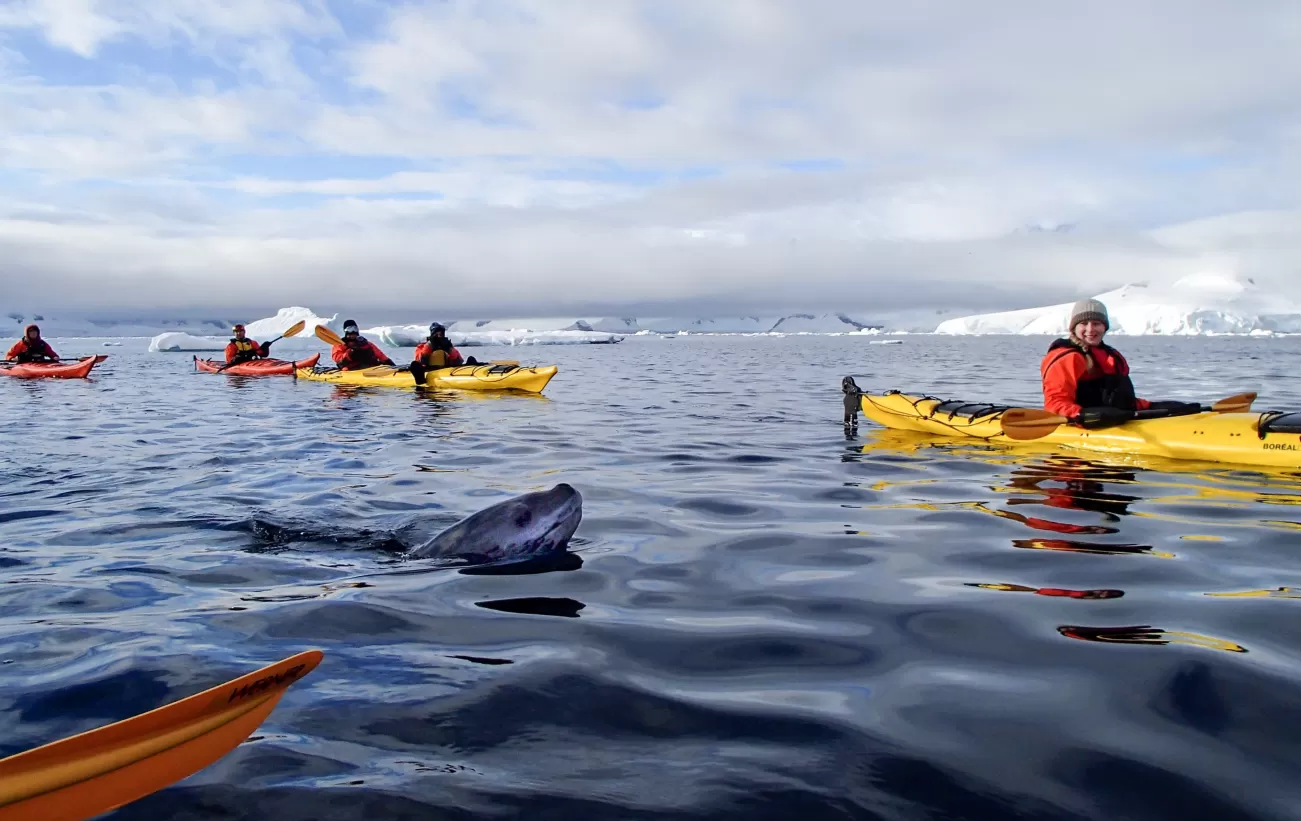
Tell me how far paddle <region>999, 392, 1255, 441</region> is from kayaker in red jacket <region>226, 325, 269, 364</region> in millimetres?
23061

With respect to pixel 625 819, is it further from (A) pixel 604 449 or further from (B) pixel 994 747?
(A) pixel 604 449

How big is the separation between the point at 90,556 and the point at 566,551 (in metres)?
2.88

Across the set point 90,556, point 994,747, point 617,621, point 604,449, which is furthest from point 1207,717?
point 604,449

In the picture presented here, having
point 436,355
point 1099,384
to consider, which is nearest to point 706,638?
point 1099,384

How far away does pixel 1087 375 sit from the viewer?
29.4 feet

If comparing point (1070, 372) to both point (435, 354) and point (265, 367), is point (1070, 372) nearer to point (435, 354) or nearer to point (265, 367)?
point (435, 354)

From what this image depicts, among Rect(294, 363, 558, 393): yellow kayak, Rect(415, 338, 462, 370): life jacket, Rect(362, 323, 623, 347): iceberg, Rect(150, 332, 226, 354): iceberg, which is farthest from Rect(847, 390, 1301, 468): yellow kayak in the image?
Rect(150, 332, 226, 354): iceberg

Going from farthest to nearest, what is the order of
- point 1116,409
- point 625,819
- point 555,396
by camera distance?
point 555,396, point 1116,409, point 625,819

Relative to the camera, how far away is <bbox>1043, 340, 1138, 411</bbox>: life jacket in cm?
893

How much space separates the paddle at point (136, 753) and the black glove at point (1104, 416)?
8193 millimetres

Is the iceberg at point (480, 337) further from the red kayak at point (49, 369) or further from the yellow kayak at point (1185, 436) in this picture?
the yellow kayak at point (1185, 436)

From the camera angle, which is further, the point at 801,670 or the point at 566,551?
the point at 566,551

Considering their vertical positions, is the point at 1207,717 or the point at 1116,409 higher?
the point at 1116,409

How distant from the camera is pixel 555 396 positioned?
18422 mm
